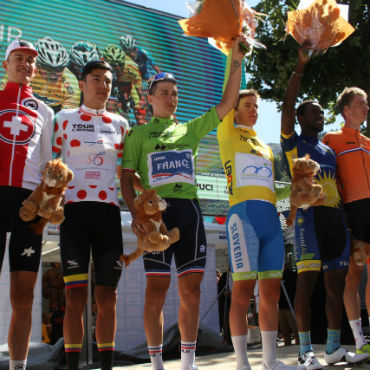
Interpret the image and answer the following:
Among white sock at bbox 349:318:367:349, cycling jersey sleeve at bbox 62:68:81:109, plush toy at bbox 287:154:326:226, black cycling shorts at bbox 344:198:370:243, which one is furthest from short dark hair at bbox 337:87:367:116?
cycling jersey sleeve at bbox 62:68:81:109

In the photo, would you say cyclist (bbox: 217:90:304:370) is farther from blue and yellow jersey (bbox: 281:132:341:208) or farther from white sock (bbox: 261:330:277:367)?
blue and yellow jersey (bbox: 281:132:341:208)

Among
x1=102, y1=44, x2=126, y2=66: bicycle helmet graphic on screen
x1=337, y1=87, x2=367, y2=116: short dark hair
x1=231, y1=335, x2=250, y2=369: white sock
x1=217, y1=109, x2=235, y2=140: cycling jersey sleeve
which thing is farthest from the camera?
x1=102, y1=44, x2=126, y2=66: bicycle helmet graphic on screen

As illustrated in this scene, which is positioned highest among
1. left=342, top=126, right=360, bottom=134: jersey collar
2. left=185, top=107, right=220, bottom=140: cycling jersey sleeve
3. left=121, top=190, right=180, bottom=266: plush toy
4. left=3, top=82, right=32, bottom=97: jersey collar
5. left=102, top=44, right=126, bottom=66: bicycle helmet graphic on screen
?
left=102, top=44, right=126, bottom=66: bicycle helmet graphic on screen

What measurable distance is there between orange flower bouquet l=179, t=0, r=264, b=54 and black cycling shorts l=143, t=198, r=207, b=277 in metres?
1.38

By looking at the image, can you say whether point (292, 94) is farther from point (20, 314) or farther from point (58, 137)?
point (20, 314)

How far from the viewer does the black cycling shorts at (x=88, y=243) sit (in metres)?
3.02

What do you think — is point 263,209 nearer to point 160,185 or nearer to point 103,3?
point 160,185

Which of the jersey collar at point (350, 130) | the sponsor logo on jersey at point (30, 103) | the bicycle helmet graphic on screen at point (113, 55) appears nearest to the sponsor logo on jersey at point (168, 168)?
the sponsor logo on jersey at point (30, 103)

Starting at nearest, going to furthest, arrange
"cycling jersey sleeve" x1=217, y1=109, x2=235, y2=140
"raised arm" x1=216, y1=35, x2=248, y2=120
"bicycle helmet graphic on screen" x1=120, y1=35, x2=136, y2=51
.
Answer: "raised arm" x1=216, y1=35, x2=248, y2=120 → "cycling jersey sleeve" x1=217, y1=109, x2=235, y2=140 → "bicycle helmet graphic on screen" x1=120, y1=35, x2=136, y2=51

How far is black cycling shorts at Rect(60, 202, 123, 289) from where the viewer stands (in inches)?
119

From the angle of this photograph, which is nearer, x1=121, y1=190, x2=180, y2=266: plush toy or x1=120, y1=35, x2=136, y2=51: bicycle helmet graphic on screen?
x1=121, y1=190, x2=180, y2=266: plush toy

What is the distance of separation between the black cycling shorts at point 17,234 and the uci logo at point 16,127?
0.32 m

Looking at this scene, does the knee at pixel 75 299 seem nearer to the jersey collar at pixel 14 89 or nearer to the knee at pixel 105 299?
the knee at pixel 105 299

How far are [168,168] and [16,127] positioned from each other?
104cm
